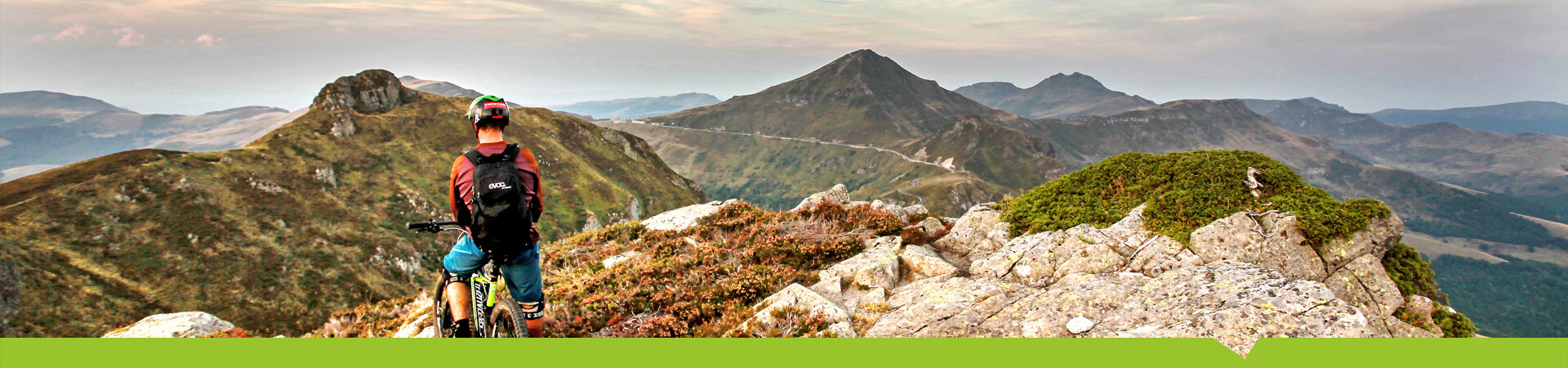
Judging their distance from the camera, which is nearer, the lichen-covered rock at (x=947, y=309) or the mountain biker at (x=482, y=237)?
the mountain biker at (x=482, y=237)

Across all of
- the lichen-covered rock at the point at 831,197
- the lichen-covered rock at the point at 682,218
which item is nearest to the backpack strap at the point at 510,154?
the lichen-covered rock at the point at 682,218

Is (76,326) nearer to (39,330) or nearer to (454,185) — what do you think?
(39,330)

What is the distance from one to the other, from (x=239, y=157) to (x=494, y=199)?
150 meters

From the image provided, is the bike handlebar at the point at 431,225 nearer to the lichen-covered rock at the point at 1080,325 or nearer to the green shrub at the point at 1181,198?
the lichen-covered rock at the point at 1080,325

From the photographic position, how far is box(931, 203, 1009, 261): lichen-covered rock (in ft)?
46.0

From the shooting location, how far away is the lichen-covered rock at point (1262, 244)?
10.0m

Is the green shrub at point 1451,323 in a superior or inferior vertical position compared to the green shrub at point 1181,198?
inferior

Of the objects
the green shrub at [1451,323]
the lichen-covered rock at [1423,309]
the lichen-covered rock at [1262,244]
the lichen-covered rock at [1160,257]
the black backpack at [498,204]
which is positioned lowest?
the green shrub at [1451,323]

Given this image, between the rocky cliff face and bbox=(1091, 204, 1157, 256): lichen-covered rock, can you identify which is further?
bbox=(1091, 204, 1157, 256): lichen-covered rock

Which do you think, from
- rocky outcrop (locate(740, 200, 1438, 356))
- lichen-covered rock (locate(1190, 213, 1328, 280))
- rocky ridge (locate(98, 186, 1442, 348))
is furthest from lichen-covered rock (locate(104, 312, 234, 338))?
lichen-covered rock (locate(1190, 213, 1328, 280))

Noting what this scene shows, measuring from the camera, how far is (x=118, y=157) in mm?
104062

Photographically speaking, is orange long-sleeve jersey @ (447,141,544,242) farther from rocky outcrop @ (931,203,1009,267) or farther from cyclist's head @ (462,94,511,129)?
rocky outcrop @ (931,203,1009,267)

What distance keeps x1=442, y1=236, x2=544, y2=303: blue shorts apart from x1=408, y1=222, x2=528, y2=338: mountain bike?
0.40 feet

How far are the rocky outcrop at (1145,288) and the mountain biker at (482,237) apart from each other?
4.81 metres
